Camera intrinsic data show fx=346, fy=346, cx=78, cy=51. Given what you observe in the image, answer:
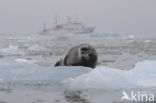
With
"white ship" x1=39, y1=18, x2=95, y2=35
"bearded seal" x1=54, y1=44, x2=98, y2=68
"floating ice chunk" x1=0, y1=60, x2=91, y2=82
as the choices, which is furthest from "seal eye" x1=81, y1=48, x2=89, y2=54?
"white ship" x1=39, y1=18, x2=95, y2=35

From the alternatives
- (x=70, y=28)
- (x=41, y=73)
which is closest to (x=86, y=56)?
(x=41, y=73)

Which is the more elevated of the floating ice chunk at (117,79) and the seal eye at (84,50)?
the seal eye at (84,50)

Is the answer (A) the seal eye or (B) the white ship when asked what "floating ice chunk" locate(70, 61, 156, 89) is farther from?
(B) the white ship

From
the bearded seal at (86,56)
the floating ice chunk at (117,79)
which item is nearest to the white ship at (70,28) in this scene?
the bearded seal at (86,56)

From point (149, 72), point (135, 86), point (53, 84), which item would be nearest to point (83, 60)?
point (53, 84)

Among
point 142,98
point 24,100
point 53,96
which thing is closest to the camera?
point 142,98

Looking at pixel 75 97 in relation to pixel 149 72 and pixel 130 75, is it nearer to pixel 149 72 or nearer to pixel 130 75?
pixel 130 75

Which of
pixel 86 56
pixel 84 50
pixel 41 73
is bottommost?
pixel 41 73

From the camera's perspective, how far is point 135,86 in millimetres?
4145

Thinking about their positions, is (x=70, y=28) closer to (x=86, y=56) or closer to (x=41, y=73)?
(x=86, y=56)

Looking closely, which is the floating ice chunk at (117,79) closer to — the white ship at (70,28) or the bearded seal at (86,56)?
the bearded seal at (86,56)

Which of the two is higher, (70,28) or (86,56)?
(86,56)

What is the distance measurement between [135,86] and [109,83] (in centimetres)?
37

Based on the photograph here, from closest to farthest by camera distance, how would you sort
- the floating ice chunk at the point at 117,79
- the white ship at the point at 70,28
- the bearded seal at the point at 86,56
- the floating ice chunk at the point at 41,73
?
the floating ice chunk at the point at 117,79 < the floating ice chunk at the point at 41,73 < the bearded seal at the point at 86,56 < the white ship at the point at 70,28
